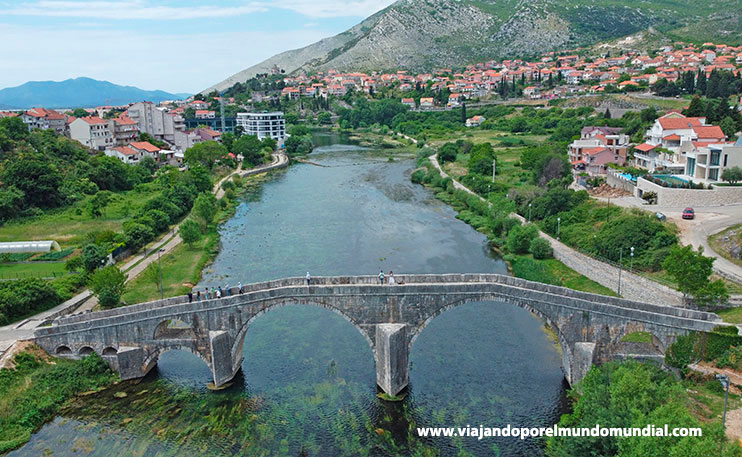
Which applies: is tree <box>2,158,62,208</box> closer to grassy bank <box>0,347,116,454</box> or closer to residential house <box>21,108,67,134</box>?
grassy bank <box>0,347,116,454</box>

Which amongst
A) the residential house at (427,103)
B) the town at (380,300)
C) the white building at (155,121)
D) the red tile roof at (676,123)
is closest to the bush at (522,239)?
the town at (380,300)

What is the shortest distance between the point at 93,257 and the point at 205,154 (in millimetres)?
43375

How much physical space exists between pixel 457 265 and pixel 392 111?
318ft

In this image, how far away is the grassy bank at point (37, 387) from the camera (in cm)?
2267

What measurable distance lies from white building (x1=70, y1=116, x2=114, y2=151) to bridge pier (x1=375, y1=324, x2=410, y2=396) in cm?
6556

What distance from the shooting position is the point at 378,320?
989 inches

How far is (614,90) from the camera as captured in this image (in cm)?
10200

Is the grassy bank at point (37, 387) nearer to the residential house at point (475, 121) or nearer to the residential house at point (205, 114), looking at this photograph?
the residential house at point (475, 121)

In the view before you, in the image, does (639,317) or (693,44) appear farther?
(693,44)

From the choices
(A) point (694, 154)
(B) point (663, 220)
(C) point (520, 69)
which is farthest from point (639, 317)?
(C) point (520, 69)

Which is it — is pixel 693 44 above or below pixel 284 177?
above

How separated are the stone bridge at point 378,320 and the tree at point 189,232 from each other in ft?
59.0

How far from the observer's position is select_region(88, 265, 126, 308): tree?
3078 centimetres

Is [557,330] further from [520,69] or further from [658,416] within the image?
[520,69]
